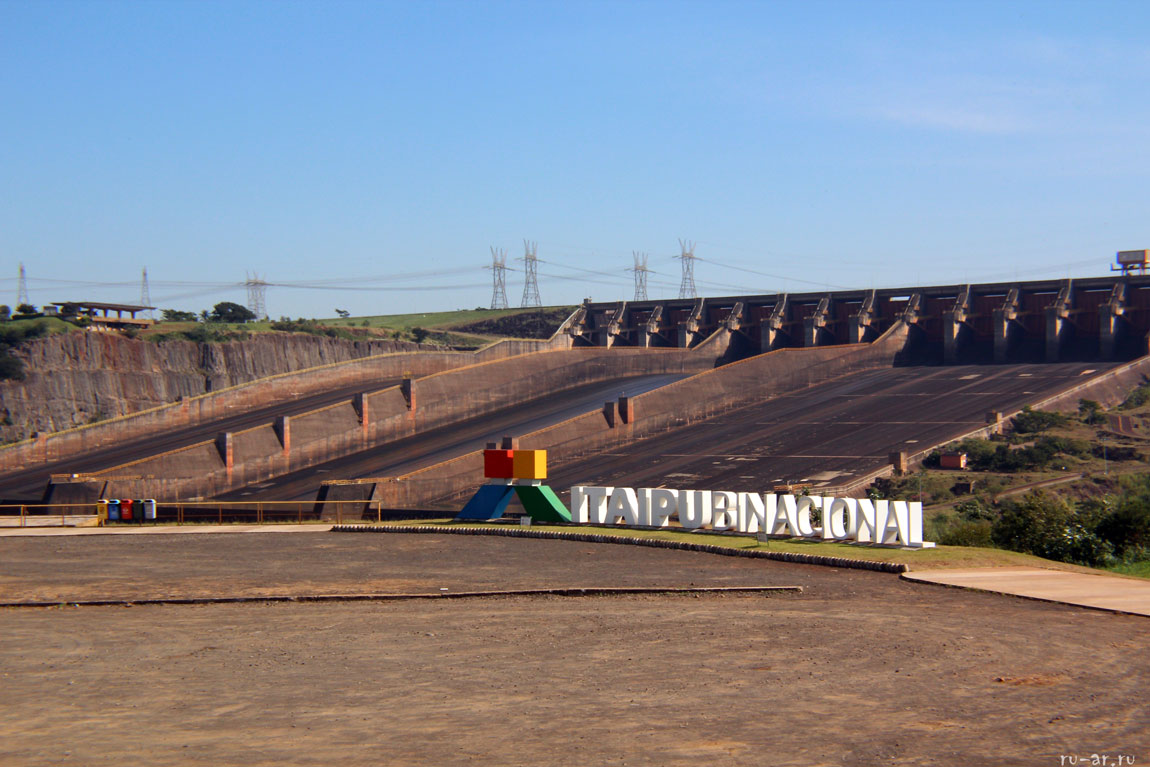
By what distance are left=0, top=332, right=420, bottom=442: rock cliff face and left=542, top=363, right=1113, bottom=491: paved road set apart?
47.7 metres

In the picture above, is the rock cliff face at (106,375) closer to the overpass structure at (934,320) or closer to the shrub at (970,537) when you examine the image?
the overpass structure at (934,320)

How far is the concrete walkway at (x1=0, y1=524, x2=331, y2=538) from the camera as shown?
41656mm

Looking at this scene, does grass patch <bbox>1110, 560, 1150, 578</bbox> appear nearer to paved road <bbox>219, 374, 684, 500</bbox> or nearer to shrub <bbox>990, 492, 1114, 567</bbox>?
shrub <bbox>990, 492, 1114, 567</bbox>

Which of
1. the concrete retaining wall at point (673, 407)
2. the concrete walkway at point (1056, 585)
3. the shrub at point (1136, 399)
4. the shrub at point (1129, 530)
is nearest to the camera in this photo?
the concrete walkway at point (1056, 585)

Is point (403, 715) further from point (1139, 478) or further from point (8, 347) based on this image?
point (8, 347)

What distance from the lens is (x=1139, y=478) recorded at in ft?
171

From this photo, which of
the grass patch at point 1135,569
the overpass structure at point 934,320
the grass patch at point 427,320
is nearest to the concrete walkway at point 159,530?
the grass patch at point 1135,569

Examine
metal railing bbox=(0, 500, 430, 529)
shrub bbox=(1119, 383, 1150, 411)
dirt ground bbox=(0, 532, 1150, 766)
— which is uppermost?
shrub bbox=(1119, 383, 1150, 411)

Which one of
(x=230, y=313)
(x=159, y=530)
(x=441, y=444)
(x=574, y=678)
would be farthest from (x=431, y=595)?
(x=230, y=313)

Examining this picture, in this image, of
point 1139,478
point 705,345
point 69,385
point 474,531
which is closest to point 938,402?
point 1139,478

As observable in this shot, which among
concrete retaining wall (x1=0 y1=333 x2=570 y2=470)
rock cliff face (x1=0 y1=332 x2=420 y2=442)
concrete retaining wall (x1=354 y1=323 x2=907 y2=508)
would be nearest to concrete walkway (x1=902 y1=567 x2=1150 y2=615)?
concrete retaining wall (x1=354 y1=323 x2=907 y2=508)

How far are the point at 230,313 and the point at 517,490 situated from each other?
117787 mm

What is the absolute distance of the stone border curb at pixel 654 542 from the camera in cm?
2766

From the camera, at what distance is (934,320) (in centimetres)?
9050
